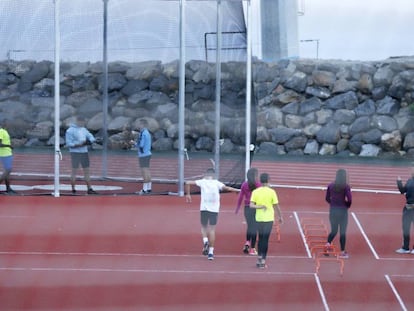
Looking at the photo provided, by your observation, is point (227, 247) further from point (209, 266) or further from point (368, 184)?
point (368, 184)

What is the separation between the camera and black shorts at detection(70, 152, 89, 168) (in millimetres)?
6508

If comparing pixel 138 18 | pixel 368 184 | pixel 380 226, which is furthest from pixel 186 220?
pixel 368 184

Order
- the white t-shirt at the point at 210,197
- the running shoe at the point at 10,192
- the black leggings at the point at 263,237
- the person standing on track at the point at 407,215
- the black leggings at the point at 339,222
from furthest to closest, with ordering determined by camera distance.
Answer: the running shoe at the point at 10,192, the person standing on track at the point at 407,215, the black leggings at the point at 339,222, the white t-shirt at the point at 210,197, the black leggings at the point at 263,237

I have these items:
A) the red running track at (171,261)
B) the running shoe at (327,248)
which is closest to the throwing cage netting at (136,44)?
the red running track at (171,261)

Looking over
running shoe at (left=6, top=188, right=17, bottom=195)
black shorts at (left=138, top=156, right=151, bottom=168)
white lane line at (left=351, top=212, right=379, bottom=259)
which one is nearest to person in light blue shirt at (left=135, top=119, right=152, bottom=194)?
black shorts at (left=138, top=156, right=151, bottom=168)

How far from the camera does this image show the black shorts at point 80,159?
21.4 feet

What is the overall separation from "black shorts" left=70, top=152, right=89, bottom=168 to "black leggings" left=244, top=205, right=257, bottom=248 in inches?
78.0

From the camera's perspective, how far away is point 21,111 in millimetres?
6848

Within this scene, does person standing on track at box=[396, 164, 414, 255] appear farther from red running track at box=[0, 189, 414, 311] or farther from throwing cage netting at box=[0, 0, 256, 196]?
throwing cage netting at box=[0, 0, 256, 196]

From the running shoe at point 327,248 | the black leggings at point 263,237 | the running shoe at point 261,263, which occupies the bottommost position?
the running shoe at point 261,263

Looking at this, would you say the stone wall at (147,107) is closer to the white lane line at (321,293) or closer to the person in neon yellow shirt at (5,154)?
the person in neon yellow shirt at (5,154)

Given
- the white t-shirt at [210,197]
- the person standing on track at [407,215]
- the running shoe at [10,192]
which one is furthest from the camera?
the running shoe at [10,192]

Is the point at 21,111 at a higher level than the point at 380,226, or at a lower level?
higher

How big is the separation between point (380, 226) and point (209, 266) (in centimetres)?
146
